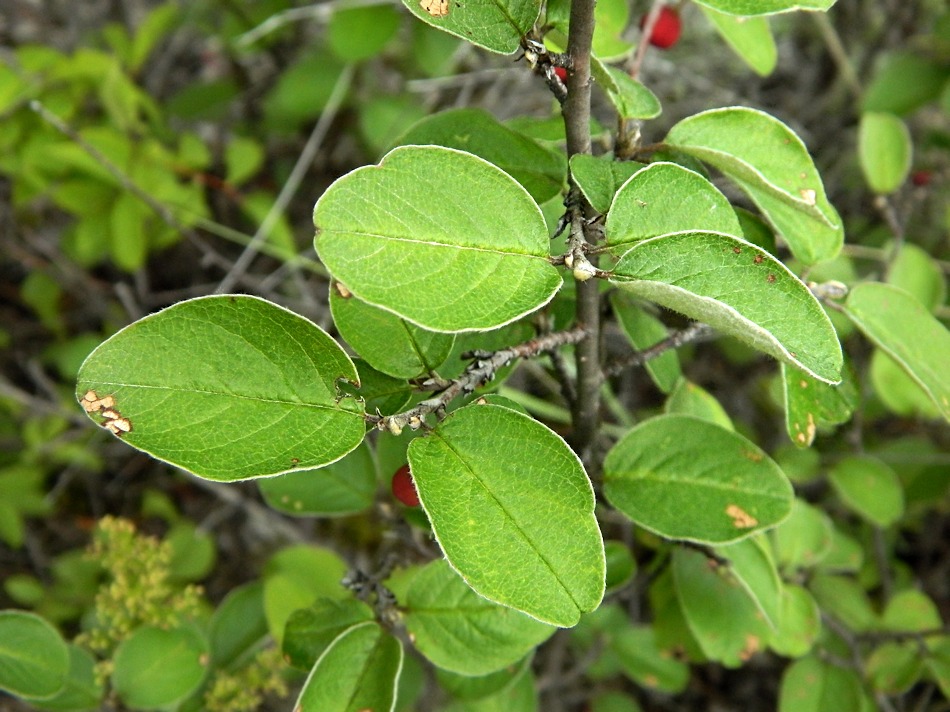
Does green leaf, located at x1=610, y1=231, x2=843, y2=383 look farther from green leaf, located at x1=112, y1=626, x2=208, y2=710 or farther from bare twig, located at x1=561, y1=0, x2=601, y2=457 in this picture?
green leaf, located at x1=112, y1=626, x2=208, y2=710

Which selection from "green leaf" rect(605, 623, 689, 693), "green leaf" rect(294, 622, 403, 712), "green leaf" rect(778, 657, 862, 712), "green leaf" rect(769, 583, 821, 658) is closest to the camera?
"green leaf" rect(294, 622, 403, 712)

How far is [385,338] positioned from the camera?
0.91m

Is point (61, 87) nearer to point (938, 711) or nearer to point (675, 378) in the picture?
point (675, 378)

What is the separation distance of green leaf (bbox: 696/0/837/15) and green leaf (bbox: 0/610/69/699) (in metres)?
1.29

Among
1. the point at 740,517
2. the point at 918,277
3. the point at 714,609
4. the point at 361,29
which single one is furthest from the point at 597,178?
→ the point at 361,29

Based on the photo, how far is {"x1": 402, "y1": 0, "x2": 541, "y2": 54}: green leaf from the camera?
2.54 ft

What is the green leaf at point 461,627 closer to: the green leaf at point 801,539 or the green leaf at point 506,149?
the green leaf at point 506,149

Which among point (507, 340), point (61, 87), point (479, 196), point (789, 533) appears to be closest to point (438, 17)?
point (479, 196)

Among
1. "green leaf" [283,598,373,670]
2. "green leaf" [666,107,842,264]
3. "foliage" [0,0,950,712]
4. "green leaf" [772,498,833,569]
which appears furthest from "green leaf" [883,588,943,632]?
"green leaf" [283,598,373,670]

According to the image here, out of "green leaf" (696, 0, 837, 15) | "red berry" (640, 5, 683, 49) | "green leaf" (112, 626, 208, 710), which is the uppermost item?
"green leaf" (696, 0, 837, 15)

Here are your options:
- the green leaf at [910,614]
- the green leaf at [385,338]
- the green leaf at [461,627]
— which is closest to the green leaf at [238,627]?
the green leaf at [461,627]

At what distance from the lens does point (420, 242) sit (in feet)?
2.44

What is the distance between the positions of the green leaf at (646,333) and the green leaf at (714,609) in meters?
0.35

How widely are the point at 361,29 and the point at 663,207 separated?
1.69m
